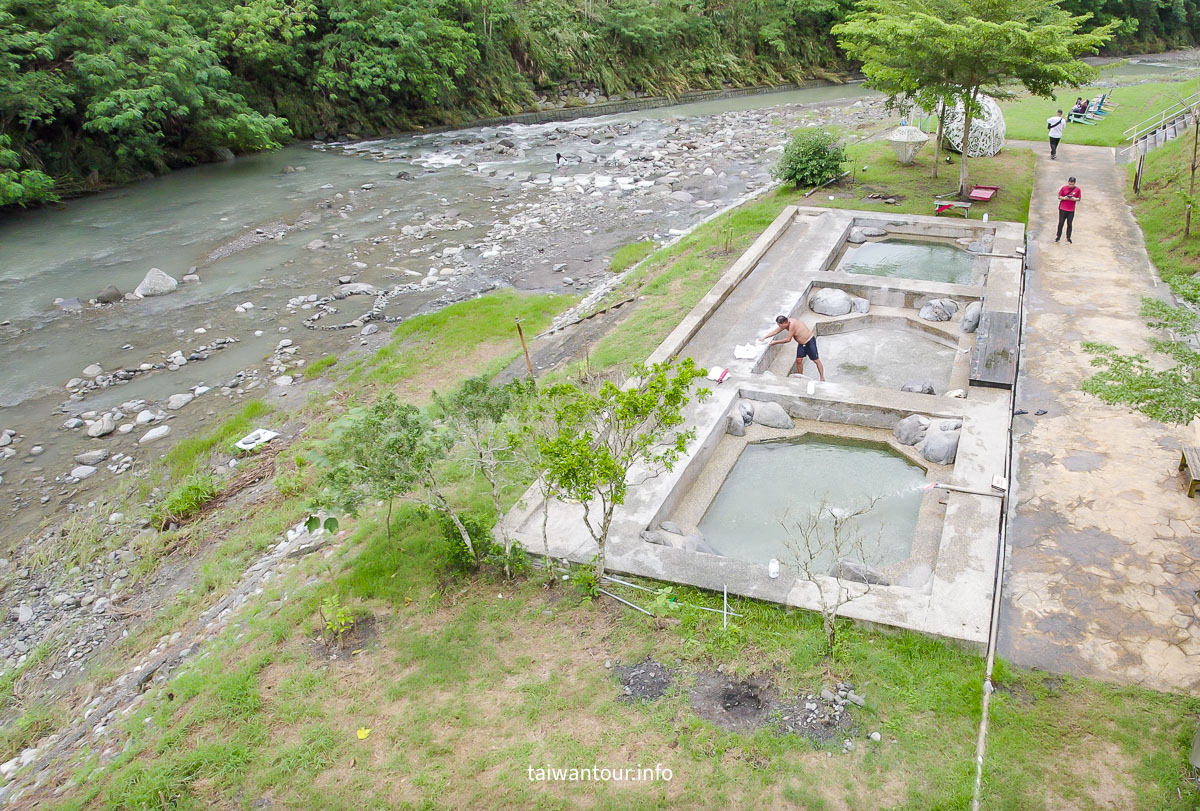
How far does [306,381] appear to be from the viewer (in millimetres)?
14141

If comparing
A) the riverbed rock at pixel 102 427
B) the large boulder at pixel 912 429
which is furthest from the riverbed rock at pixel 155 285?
the large boulder at pixel 912 429

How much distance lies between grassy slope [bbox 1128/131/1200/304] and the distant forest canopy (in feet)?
70.8

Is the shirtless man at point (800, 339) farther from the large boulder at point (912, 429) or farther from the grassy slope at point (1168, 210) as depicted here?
the grassy slope at point (1168, 210)

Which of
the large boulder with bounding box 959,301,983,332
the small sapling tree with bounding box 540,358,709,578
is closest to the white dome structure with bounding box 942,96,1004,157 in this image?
the large boulder with bounding box 959,301,983,332

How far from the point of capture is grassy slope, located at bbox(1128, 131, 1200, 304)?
47.9 feet

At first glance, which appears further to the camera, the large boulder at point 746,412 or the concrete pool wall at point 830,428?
the large boulder at point 746,412

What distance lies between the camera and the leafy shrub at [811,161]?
68.1 feet

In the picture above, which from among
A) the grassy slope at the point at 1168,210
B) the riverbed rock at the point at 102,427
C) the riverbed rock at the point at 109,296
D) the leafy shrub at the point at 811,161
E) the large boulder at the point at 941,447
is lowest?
the riverbed rock at the point at 102,427

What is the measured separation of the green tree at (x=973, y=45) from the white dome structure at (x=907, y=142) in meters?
3.23

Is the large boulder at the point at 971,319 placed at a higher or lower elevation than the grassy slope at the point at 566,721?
higher

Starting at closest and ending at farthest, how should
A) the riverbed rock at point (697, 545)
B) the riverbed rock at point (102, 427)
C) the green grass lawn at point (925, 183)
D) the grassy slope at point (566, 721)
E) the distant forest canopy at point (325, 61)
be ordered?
the grassy slope at point (566, 721) < the riverbed rock at point (697, 545) < the riverbed rock at point (102, 427) < the green grass lawn at point (925, 183) < the distant forest canopy at point (325, 61)

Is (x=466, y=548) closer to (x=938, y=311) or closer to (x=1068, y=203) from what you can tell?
(x=938, y=311)

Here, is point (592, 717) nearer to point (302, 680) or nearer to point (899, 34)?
point (302, 680)

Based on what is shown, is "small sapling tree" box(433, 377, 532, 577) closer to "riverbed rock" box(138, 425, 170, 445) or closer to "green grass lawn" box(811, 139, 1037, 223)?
"riverbed rock" box(138, 425, 170, 445)
